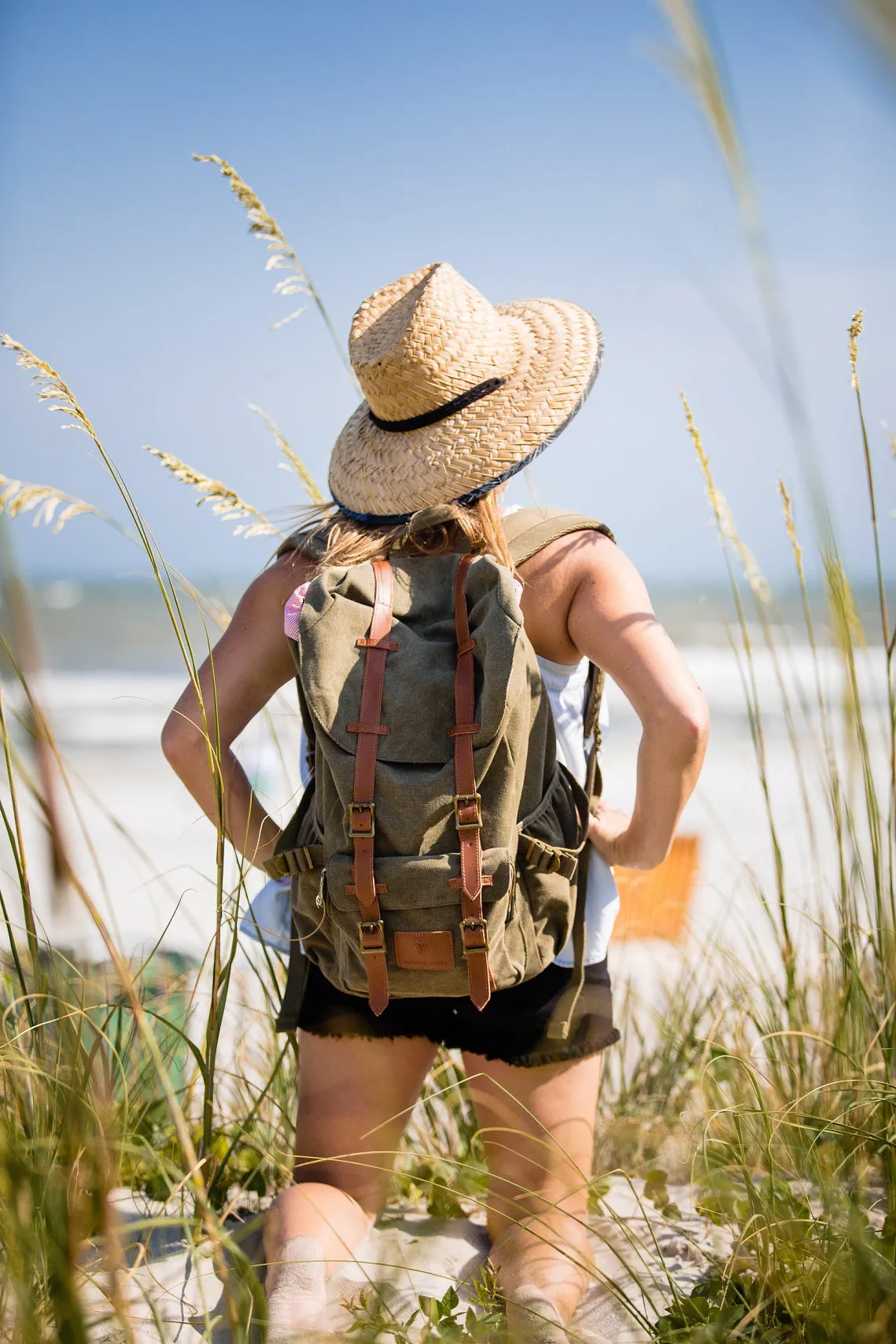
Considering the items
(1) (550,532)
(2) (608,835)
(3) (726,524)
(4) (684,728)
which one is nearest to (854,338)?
(3) (726,524)

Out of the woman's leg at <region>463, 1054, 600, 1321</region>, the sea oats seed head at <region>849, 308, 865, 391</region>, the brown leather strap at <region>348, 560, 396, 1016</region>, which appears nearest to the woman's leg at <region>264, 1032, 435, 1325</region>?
the woman's leg at <region>463, 1054, 600, 1321</region>

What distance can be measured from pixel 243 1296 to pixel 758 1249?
66 centimetres

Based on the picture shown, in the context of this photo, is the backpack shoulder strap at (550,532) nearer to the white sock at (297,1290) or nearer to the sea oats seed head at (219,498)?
the sea oats seed head at (219,498)

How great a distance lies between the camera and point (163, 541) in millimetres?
1455

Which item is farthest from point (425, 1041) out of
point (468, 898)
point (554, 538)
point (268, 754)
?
point (268, 754)

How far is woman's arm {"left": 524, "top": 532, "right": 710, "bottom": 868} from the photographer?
148 cm

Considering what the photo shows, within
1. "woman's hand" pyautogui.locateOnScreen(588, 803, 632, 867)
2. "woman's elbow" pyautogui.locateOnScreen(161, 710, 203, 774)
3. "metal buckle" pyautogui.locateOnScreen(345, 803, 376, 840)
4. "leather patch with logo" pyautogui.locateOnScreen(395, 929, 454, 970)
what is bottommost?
"leather patch with logo" pyautogui.locateOnScreen(395, 929, 454, 970)

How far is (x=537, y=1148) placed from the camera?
1.52 meters

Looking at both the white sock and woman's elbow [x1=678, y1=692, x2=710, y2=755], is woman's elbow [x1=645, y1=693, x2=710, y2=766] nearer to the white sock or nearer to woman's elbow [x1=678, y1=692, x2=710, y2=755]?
woman's elbow [x1=678, y1=692, x2=710, y2=755]

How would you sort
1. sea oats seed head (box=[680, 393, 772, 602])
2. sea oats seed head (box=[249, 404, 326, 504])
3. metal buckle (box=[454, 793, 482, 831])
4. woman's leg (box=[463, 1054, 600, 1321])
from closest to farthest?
metal buckle (box=[454, 793, 482, 831]) < woman's leg (box=[463, 1054, 600, 1321]) < sea oats seed head (box=[680, 393, 772, 602]) < sea oats seed head (box=[249, 404, 326, 504])

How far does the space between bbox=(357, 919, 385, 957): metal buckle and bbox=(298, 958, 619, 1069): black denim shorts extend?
0.26 metres

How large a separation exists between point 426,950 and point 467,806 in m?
0.20

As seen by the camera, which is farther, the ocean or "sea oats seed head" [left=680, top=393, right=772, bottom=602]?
"sea oats seed head" [left=680, top=393, right=772, bottom=602]

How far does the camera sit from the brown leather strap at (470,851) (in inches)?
51.7
